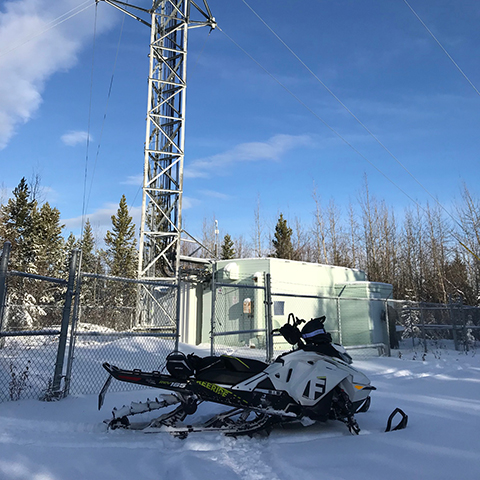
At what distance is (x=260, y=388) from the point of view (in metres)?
4.09

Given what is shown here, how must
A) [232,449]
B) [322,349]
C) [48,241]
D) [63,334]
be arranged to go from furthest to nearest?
[48,241], [63,334], [322,349], [232,449]

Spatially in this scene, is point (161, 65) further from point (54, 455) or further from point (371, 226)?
point (371, 226)

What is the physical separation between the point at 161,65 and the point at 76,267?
43.3 ft

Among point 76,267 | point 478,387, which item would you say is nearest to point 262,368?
point 76,267

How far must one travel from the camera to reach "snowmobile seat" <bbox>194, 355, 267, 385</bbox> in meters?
4.11

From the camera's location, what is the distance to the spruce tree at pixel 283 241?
35.8m

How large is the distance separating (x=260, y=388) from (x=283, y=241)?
32.3 m

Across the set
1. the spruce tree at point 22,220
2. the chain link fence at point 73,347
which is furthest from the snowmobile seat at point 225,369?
the spruce tree at point 22,220

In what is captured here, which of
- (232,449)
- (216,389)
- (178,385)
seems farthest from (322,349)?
(178,385)

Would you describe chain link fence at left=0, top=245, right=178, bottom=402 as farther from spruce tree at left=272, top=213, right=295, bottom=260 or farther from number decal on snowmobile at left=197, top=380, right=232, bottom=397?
spruce tree at left=272, top=213, right=295, bottom=260

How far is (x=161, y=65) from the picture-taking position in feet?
53.1

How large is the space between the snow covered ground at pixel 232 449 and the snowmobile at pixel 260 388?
0.62 feet

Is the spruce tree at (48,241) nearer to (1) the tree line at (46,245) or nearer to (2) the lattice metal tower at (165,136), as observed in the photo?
(1) the tree line at (46,245)

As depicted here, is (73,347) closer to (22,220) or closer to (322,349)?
(322,349)
